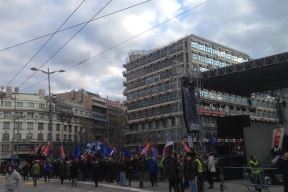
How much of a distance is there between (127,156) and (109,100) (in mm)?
118257

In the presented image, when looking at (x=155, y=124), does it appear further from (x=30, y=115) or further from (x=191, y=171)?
(x=191, y=171)

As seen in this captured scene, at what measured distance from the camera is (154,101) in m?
93.7

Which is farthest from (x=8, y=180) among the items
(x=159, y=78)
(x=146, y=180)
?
(x=159, y=78)

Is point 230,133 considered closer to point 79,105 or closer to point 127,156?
point 127,156

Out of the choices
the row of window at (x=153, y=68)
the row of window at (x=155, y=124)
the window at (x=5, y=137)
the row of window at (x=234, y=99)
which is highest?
the row of window at (x=153, y=68)

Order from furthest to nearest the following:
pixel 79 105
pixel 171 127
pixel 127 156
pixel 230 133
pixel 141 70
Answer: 1. pixel 79 105
2. pixel 141 70
3. pixel 171 127
4. pixel 230 133
5. pixel 127 156

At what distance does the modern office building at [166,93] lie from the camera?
281 ft

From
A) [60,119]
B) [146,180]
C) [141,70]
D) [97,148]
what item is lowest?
[146,180]

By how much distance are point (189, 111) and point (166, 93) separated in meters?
61.8

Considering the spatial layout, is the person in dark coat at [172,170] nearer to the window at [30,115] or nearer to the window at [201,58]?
the window at [201,58]

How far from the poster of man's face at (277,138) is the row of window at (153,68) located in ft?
204

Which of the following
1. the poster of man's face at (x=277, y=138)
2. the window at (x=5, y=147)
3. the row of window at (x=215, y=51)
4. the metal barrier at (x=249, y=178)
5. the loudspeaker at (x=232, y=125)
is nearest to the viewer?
the metal barrier at (x=249, y=178)

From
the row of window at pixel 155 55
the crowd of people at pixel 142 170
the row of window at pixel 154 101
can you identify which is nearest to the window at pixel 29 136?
the row of window at pixel 154 101

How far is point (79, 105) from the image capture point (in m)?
123
